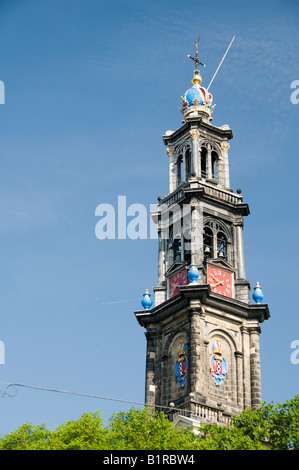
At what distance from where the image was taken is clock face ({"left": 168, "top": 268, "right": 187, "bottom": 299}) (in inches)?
2859

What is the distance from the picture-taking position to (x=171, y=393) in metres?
69.3

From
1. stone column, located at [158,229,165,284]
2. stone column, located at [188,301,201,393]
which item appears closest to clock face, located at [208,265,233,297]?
stone column, located at [188,301,201,393]

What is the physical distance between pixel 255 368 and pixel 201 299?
20.4ft

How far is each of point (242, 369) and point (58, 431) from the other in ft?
64.6

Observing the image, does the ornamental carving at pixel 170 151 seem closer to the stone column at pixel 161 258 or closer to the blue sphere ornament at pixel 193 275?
the stone column at pixel 161 258

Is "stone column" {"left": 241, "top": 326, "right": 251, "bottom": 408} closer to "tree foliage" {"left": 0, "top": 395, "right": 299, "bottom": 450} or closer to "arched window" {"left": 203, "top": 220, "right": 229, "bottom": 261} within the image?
"arched window" {"left": 203, "top": 220, "right": 229, "bottom": 261}

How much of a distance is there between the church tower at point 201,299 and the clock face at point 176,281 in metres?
0.07

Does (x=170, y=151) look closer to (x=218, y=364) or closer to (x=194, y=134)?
(x=194, y=134)

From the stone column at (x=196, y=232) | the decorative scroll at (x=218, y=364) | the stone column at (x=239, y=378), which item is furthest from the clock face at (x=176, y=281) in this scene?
the stone column at (x=239, y=378)

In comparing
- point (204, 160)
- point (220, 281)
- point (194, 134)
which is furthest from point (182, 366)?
point (194, 134)

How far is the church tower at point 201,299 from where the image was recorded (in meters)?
68.2

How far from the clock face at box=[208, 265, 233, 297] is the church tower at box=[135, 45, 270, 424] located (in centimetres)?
7
